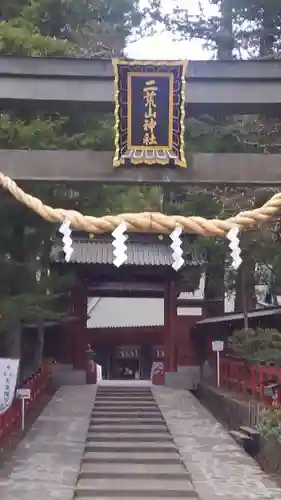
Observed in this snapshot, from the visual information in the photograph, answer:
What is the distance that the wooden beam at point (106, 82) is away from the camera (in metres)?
6.90

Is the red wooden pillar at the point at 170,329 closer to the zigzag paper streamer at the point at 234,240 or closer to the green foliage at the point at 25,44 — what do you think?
the green foliage at the point at 25,44

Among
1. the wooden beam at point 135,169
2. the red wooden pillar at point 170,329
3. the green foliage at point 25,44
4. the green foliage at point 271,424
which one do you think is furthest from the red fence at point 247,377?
the wooden beam at point 135,169

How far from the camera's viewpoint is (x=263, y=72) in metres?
6.99

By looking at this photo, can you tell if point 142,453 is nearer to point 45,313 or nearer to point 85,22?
point 45,313

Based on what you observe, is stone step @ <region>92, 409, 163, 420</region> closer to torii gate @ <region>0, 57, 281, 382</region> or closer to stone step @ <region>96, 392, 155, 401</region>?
stone step @ <region>96, 392, 155, 401</region>

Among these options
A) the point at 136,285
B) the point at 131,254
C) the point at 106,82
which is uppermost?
the point at 131,254

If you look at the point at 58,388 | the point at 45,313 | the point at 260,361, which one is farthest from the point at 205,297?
the point at 45,313

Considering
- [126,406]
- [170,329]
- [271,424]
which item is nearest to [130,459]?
[271,424]

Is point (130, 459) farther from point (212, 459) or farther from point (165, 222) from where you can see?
point (165, 222)

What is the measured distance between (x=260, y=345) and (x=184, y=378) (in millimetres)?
7398

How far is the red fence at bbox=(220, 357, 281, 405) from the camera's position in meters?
14.2

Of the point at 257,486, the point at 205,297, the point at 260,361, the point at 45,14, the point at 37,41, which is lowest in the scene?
the point at 257,486

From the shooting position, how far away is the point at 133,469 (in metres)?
11.3

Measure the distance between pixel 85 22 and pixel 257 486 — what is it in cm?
987
